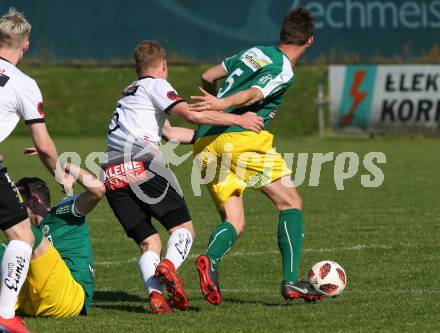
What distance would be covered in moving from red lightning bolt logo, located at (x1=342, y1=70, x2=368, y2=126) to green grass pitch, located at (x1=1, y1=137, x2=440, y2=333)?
7.09m

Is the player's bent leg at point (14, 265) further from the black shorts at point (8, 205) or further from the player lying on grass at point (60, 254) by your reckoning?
the player lying on grass at point (60, 254)

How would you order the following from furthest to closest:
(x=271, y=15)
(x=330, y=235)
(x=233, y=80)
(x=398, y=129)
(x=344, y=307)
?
(x=271, y=15) < (x=398, y=129) < (x=330, y=235) < (x=233, y=80) < (x=344, y=307)

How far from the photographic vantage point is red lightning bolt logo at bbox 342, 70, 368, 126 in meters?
24.0

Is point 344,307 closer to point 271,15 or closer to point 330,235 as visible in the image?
point 330,235

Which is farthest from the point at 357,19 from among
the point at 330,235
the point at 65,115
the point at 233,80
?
the point at 233,80

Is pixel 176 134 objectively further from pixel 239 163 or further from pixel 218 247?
pixel 218 247

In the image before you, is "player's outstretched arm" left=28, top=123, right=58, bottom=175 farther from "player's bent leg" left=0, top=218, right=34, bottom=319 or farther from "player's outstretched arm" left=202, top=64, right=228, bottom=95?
"player's outstretched arm" left=202, top=64, right=228, bottom=95

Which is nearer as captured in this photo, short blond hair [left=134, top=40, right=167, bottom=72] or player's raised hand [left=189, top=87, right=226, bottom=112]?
player's raised hand [left=189, top=87, right=226, bottom=112]

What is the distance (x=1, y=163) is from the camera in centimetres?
630

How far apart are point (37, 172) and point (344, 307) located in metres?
11.3

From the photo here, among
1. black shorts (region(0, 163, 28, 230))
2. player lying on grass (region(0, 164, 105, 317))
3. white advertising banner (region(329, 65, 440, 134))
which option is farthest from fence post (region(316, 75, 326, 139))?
black shorts (region(0, 163, 28, 230))

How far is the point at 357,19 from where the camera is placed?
26812mm

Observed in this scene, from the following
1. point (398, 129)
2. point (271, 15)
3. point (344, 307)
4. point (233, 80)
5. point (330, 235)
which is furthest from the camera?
point (271, 15)

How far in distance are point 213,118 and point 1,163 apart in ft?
5.07
